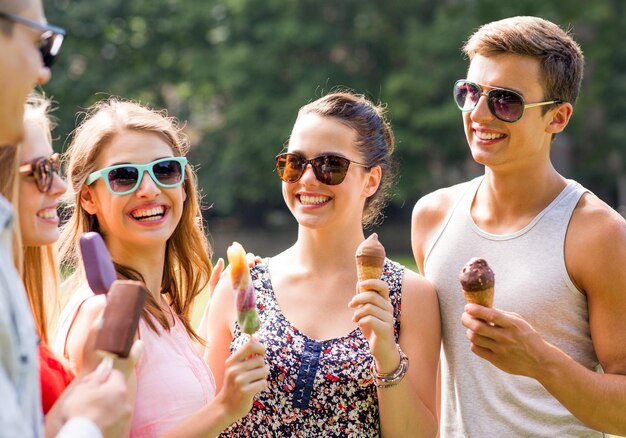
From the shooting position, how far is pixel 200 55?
3378cm

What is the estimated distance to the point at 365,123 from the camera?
4270 mm

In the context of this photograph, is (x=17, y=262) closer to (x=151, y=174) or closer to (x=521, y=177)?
(x=151, y=174)

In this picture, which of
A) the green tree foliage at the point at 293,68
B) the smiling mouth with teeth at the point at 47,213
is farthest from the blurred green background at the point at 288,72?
the smiling mouth with teeth at the point at 47,213

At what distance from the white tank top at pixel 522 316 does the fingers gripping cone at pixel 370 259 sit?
2.15 feet

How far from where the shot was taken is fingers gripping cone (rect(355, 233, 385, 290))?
3600mm

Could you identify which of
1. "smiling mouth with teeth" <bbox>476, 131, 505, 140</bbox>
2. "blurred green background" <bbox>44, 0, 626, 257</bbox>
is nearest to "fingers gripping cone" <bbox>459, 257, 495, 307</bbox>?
"smiling mouth with teeth" <bbox>476, 131, 505, 140</bbox>

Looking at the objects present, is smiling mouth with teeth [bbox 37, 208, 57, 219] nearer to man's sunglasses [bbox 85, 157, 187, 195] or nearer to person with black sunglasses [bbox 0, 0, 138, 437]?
person with black sunglasses [bbox 0, 0, 138, 437]

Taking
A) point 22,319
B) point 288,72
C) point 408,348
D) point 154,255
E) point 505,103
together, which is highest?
point 288,72

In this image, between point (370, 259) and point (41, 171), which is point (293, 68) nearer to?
point (370, 259)

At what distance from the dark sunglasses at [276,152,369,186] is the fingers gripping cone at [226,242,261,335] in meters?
0.74

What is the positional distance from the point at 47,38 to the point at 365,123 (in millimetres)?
2001

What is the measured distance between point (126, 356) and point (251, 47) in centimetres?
3200

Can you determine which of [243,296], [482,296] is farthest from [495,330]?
[243,296]

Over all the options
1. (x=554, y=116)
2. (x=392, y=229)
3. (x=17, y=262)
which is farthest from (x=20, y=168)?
(x=392, y=229)
